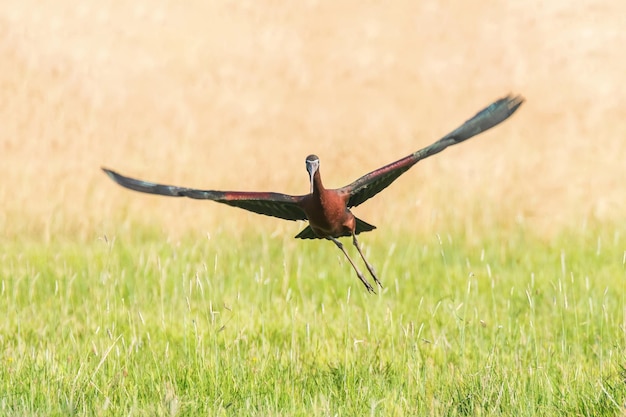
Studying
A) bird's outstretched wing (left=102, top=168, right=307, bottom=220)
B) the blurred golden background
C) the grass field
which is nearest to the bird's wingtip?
bird's outstretched wing (left=102, top=168, right=307, bottom=220)

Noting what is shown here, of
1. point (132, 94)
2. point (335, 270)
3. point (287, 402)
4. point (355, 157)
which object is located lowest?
point (287, 402)

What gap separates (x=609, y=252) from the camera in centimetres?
995

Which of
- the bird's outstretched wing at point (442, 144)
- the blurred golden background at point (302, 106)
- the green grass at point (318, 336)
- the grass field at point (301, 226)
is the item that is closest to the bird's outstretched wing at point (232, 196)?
the bird's outstretched wing at point (442, 144)

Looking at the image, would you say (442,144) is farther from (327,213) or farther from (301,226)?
(301,226)

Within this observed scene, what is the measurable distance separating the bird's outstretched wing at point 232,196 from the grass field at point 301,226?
3.27 ft

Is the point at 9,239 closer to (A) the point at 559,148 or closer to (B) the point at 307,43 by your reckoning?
(A) the point at 559,148

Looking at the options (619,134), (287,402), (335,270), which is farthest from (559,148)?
(287,402)

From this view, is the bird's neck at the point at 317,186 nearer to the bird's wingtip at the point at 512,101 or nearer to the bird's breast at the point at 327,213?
the bird's breast at the point at 327,213

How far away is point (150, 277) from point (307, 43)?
10.2 metres

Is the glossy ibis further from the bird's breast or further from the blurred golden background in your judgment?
the blurred golden background

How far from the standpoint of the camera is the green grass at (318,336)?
17.8 ft

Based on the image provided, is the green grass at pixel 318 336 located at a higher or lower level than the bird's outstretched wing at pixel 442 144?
lower

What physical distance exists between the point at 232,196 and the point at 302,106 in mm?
11042

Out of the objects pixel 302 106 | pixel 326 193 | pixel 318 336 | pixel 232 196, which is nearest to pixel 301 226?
pixel 318 336
